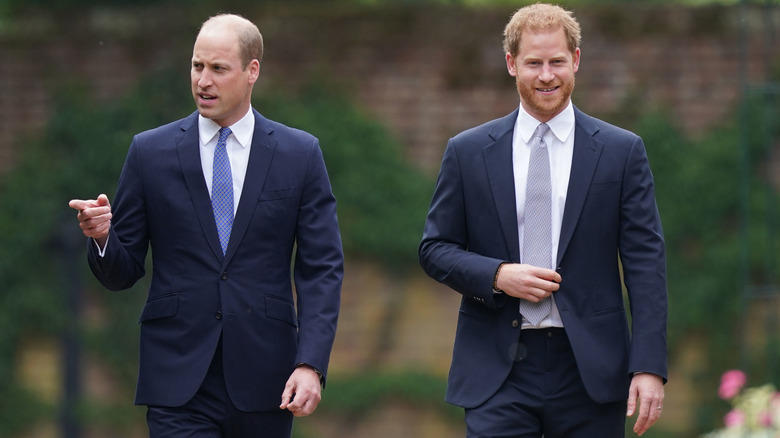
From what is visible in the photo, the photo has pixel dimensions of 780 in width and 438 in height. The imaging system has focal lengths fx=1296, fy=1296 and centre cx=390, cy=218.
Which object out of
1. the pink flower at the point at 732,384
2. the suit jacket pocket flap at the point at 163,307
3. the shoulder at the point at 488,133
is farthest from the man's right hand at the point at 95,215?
the pink flower at the point at 732,384

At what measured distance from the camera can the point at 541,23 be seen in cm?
412

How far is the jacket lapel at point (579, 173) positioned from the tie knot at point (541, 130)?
0.10m

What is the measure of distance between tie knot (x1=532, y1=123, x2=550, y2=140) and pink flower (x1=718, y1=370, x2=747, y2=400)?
391 centimetres

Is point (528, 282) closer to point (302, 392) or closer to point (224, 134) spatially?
point (302, 392)

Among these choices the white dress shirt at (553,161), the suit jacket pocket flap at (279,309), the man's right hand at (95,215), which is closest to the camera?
the man's right hand at (95,215)

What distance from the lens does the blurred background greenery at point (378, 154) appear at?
8273mm

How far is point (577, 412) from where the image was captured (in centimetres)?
407

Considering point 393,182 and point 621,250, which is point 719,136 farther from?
point 621,250

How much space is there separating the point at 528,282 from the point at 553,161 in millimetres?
447

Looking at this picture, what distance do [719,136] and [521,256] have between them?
4.54 metres

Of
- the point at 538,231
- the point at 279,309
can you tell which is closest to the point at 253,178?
the point at 279,309

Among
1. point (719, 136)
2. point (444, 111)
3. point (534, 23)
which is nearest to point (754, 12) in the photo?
point (719, 136)

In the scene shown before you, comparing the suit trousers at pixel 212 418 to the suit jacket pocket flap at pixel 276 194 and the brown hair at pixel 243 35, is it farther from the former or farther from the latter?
the brown hair at pixel 243 35

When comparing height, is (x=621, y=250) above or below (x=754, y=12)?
below
